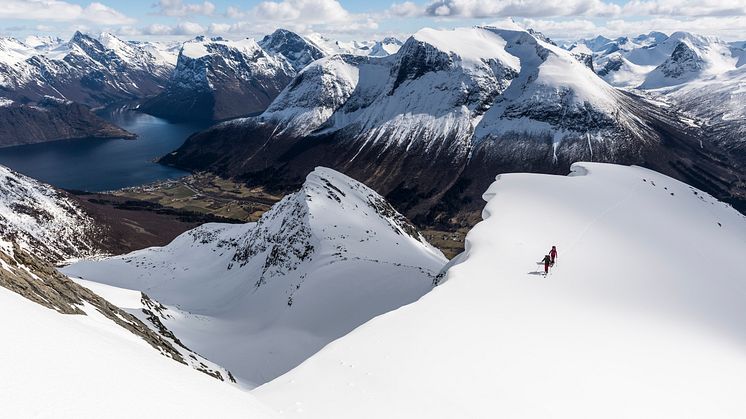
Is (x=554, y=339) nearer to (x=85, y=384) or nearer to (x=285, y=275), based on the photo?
(x=85, y=384)

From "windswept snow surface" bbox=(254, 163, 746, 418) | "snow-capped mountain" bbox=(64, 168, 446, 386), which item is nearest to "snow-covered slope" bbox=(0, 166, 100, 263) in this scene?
"snow-capped mountain" bbox=(64, 168, 446, 386)

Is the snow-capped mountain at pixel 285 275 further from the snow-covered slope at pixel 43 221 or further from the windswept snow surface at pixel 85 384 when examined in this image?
the windswept snow surface at pixel 85 384

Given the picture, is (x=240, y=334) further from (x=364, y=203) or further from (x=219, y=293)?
(x=364, y=203)

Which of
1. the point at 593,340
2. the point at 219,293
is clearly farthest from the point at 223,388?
the point at 219,293

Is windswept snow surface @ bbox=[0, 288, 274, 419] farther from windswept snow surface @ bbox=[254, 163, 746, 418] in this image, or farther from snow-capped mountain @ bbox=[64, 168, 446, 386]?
snow-capped mountain @ bbox=[64, 168, 446, 386]

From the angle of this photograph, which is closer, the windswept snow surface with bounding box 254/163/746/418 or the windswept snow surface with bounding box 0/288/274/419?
the windswept snow surface with bounding box 0/288/274/419

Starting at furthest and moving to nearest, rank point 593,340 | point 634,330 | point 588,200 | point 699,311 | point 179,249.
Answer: point 179,249, point 588,200, point 699,311, point 634,330, point 593,340

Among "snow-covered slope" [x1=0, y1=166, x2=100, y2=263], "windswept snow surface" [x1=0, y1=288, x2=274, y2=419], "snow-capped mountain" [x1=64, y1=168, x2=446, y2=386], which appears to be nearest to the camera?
"windswept snow surface" [x1=0, y1=288, x2=274, y2=419]
